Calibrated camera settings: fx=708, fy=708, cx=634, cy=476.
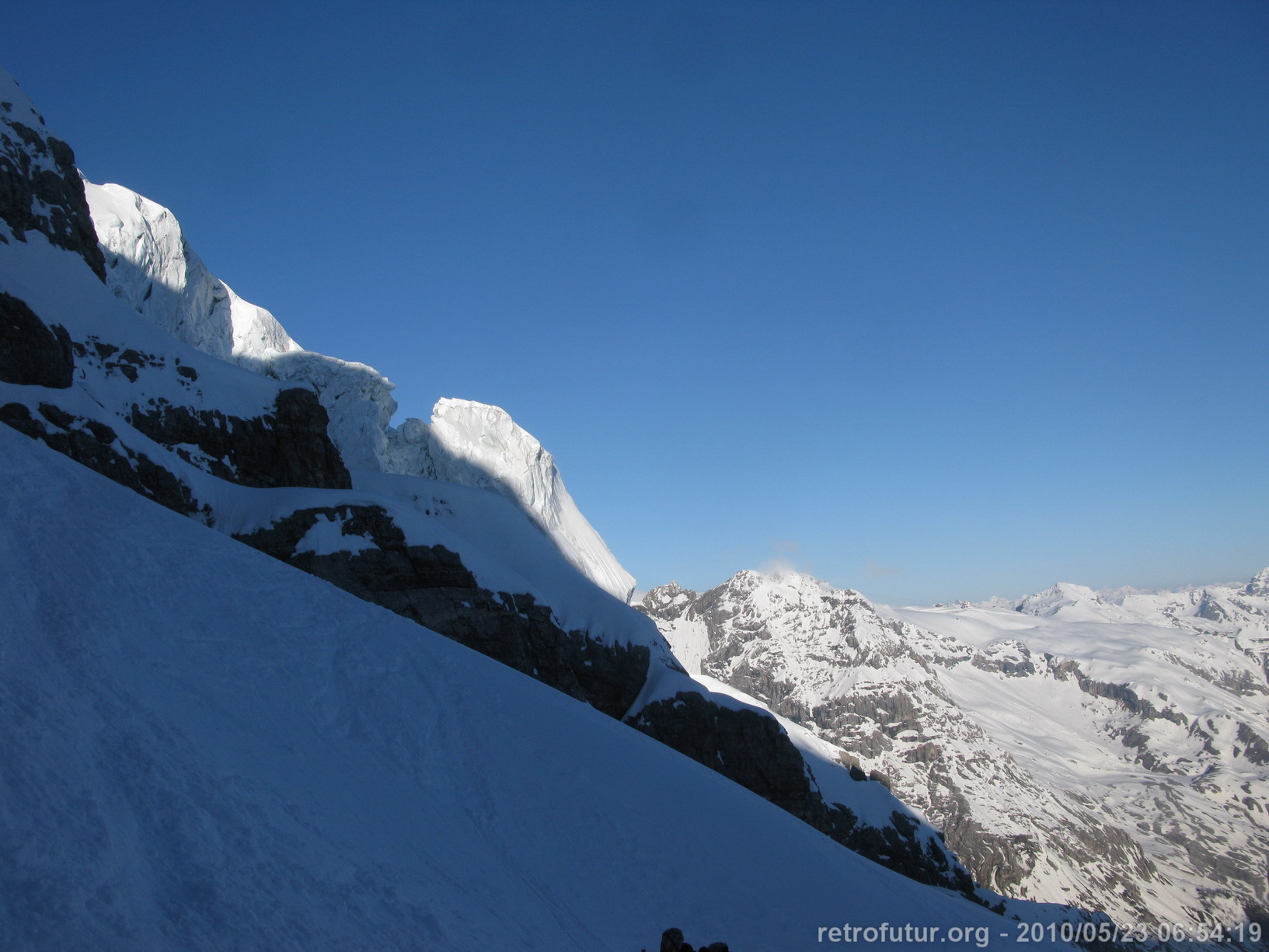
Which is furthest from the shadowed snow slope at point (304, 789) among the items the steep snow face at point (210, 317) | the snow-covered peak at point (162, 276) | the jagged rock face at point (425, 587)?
the snow-covered peak at point (162, 276)

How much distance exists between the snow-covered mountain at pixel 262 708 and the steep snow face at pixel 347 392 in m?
22.5

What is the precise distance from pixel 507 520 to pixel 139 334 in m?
28.0

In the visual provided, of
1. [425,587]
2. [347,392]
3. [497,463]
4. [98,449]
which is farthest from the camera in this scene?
[497,463]

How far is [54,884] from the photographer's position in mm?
9125

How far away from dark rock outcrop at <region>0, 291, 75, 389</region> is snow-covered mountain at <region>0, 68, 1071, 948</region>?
99 mm

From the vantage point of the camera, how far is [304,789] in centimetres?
1405

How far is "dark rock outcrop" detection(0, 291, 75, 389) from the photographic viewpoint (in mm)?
29234

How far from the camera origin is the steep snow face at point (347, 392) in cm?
6328

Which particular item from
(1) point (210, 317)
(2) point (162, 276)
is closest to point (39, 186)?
(2) point (162, 276)

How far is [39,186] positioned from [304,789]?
4353 centimetres

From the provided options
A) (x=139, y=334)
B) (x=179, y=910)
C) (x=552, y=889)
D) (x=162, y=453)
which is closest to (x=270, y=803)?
(x=179, y=910)

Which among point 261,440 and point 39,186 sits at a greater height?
point 39,186

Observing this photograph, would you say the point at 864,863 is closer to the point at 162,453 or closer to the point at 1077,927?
the point at 162,453

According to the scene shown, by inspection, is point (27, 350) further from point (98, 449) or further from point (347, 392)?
point (347, 392)
